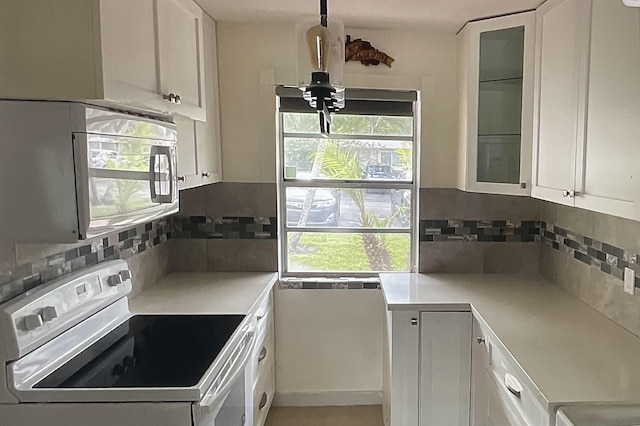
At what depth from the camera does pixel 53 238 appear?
1.39 m

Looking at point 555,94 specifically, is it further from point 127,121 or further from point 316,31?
point 127,121

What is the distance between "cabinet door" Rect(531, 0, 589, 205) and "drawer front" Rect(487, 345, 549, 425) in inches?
26.2

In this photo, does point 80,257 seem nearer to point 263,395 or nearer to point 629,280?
point 263,395

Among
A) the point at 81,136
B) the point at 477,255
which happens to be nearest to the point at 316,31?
the point at 81,136

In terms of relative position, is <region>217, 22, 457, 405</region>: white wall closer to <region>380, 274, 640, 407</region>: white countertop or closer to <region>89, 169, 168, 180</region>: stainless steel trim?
<region>380, 274, 640, 407</region>: white countertop

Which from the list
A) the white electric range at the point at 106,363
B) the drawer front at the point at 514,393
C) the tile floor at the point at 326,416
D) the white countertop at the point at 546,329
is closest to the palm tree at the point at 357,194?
the white countertop at the point at 546,329

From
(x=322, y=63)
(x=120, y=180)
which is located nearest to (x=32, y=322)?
(x=120, y=180)

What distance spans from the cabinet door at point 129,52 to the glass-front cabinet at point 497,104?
1617 mm

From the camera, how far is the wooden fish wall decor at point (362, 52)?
8.97 ft

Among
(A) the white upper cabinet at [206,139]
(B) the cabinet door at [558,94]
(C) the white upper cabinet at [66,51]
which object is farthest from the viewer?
(A) the white upper cabinet at [206,139]

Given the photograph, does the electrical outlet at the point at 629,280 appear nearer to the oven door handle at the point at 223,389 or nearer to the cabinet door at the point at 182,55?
the oven door handle at the point at 223,389

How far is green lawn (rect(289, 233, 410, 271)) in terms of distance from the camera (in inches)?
121

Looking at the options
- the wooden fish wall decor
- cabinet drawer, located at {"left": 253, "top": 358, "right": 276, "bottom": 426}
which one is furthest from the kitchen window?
cabinet drawer, located at {"left": 253, "top": 358, "right": 276, "bottom": 426}

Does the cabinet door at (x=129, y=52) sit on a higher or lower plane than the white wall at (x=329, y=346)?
higher
